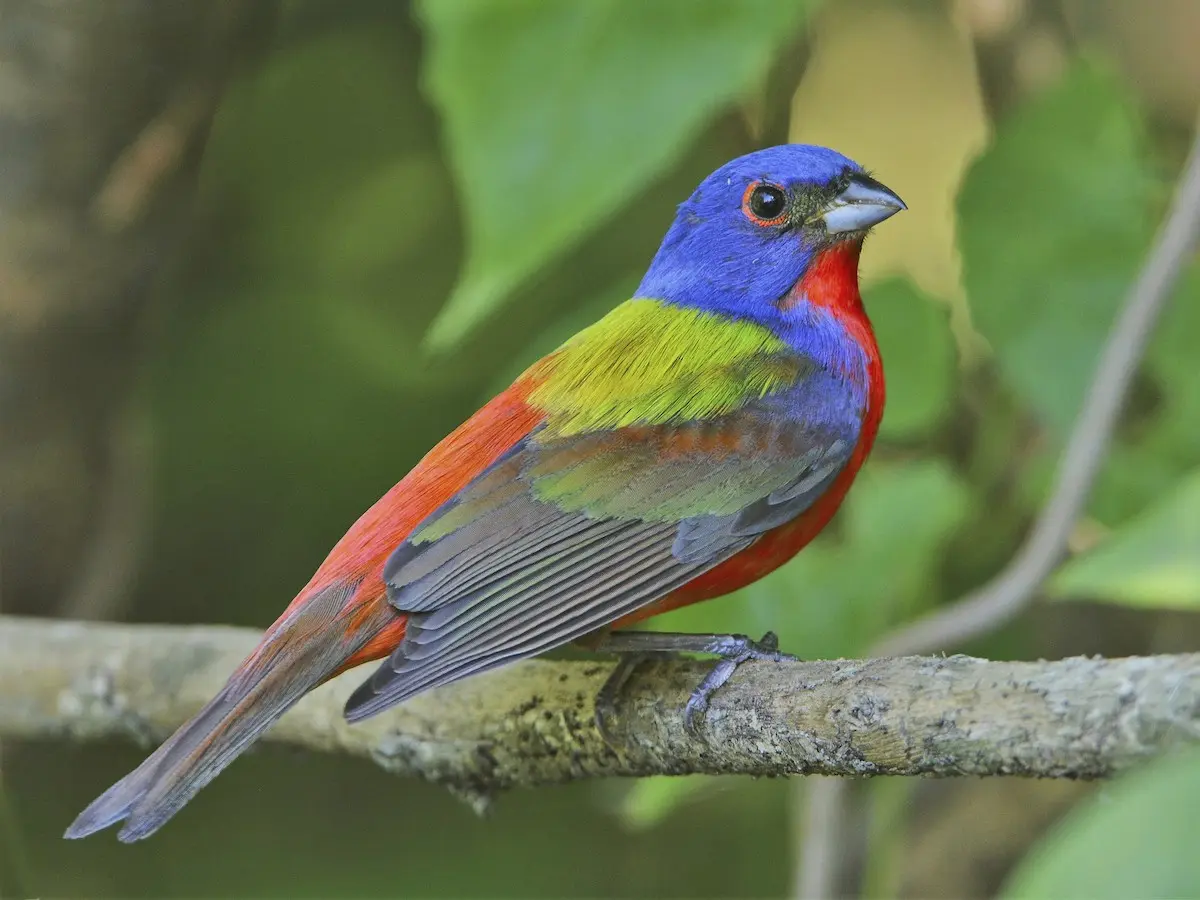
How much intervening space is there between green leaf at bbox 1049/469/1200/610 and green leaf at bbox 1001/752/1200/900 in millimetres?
1067

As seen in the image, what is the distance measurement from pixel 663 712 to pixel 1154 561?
2.35 ft

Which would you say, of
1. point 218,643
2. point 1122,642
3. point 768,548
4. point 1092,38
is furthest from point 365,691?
point 1092,38

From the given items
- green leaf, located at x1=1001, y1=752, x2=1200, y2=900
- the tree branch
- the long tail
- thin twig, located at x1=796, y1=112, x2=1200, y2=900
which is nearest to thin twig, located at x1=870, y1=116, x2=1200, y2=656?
thin twig, located at x1=796, y1=112, x2=1200, y2=900

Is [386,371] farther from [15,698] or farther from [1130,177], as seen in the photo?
[1130,177]

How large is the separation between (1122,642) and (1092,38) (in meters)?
1.75

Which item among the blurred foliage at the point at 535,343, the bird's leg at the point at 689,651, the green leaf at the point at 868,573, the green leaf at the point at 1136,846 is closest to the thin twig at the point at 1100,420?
the blurred foliage at the point at 535,343

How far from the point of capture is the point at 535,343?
2793 mm

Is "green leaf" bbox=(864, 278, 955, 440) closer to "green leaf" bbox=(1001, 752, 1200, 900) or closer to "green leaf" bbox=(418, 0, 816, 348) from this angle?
"green leaf" bbox=(418, 0, 816, 348)

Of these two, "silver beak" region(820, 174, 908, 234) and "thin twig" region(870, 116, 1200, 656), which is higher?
"silver beak" region(820, 174, 908, 234)

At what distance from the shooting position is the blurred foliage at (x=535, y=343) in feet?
7.32

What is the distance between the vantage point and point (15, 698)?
9.51 feet

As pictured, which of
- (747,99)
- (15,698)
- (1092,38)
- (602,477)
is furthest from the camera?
(1092,38)

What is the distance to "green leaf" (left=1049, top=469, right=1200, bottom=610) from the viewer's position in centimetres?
188

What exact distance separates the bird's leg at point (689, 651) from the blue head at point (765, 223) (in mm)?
632
